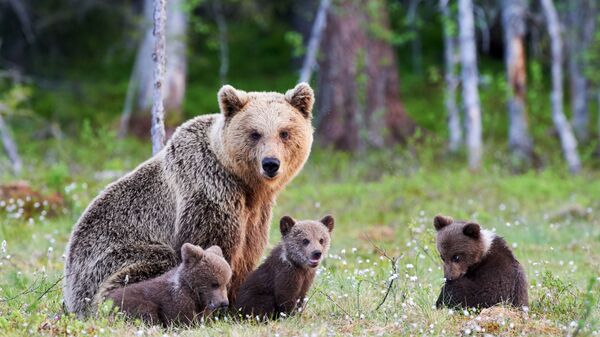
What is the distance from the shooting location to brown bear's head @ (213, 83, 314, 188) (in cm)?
774

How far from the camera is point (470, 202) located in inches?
576

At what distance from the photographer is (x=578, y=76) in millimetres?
27000

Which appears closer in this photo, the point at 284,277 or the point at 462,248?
the point at 284,277

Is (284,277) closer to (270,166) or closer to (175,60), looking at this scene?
(270,166)

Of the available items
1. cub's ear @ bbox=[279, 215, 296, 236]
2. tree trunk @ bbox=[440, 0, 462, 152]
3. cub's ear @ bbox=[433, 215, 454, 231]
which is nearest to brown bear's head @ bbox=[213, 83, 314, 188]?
cub's ear @ bbox=[279, 215, 296, 236]

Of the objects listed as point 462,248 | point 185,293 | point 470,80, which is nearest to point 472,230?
point 462,248

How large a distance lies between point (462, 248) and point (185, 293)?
2337mm

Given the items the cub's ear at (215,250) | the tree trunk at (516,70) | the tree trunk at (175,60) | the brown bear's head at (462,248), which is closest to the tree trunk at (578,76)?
the tree trunk at (516,70)

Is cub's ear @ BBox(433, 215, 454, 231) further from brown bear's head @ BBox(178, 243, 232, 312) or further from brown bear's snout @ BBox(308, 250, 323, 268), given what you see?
brown bear's head @ BBox(178, 243, 232, 312)

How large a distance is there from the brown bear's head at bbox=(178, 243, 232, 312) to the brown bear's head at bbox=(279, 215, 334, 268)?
602 mm

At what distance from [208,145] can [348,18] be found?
14.8 meters

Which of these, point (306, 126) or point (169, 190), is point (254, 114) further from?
point (169, 190)

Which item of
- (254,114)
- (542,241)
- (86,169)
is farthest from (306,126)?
(86,169)

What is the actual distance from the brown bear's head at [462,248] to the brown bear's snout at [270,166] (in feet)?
5.10
